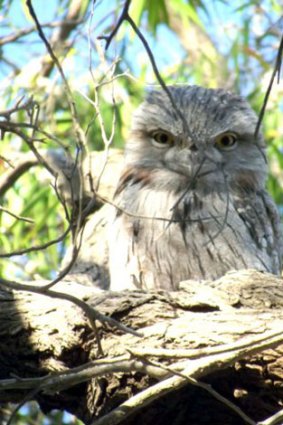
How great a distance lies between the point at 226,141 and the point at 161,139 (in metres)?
0.30

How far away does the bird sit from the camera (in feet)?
13.1

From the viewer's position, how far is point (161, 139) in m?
4.33

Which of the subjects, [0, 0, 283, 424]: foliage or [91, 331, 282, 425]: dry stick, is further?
[0, 0, 283, 424]: foliage

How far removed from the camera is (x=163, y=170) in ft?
14.1

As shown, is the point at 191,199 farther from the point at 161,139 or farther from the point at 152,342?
the point at 152,342

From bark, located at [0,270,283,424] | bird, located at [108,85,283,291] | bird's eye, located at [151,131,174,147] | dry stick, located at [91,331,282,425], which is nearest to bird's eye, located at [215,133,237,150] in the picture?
bird, located at [108,85,283,291]

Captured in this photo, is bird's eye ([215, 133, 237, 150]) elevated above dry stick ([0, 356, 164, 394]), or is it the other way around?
bird's eye ([215, 133, 237, 150])

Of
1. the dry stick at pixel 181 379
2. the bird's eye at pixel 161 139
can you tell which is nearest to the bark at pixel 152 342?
→ the dry stick at pixel 181 379

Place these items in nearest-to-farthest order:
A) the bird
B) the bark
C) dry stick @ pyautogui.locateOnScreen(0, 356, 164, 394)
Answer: dry stick @ pyautogui.locateOnScreen(0, 356, 164, 394) < the bark < the bird

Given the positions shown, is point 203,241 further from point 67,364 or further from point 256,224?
point 67,364

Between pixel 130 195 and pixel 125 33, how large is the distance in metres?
1.53

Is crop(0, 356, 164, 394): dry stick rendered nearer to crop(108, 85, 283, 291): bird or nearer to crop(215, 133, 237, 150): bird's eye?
crop(108, 85, 283, 291): bird

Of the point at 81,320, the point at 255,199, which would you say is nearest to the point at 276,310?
the point at 81,320

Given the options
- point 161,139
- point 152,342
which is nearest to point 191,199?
point 161,139
